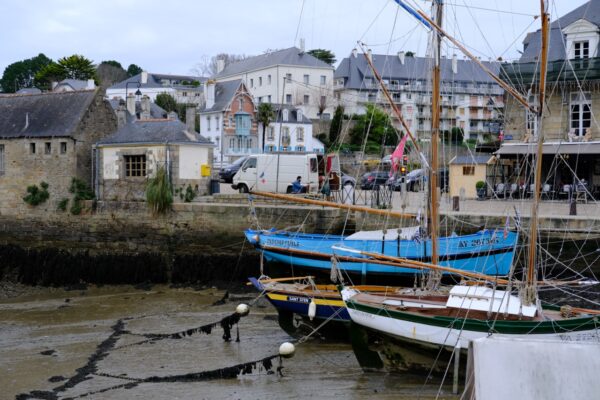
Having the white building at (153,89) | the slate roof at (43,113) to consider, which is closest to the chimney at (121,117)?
the slate roof at (43,113)

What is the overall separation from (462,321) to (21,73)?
74.7 m

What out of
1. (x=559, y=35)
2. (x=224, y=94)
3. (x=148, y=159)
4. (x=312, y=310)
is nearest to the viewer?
(x=312, y=310)

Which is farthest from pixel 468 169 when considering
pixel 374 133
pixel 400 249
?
pixel 374 133

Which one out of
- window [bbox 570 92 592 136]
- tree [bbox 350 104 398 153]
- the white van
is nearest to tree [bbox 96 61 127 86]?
tree [bbox 350 104 398 153]

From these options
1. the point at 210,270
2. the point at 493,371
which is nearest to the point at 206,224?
the point at 210,270

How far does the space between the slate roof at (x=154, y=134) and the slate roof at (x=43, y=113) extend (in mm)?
1489

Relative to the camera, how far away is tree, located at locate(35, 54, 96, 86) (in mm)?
70375

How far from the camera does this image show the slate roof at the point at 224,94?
54869mm

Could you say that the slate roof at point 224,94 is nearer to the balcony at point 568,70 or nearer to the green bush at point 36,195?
the green bush at point 36,195

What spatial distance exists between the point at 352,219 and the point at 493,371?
49.9ft

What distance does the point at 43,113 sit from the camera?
29.1 meters

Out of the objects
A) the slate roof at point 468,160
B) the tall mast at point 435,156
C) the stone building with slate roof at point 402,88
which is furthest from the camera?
the stone building with slate roof at point 402,88

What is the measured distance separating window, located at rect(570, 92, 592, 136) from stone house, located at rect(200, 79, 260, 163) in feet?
94.4

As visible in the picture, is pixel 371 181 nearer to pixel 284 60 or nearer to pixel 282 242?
pixel 282 242
